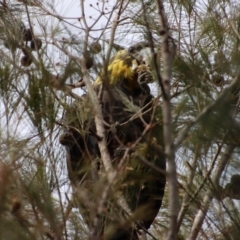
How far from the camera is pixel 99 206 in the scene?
160cm

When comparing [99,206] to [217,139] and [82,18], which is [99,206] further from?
[82,18]

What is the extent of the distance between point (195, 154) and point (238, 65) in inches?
10.9

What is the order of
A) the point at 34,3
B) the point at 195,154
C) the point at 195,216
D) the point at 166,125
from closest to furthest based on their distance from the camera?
1. the point at 166,125
2. the point at 195,154
3. the point at 195,216
4. the point at 34,3

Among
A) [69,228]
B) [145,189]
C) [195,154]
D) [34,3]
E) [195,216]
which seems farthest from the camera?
[34,3]

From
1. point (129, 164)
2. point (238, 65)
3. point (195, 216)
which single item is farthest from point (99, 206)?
point (195, 216)

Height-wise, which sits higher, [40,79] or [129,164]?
[40,79]

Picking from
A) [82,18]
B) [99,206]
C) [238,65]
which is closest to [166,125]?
[99,206]

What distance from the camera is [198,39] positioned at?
253cm

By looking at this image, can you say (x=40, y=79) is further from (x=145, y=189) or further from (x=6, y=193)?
(x=145, y=189)

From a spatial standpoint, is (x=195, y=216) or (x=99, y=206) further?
(x=195, y=216)

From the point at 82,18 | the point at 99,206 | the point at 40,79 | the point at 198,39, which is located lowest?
the point at 99,206

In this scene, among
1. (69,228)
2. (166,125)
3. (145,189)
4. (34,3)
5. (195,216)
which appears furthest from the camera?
(34,3)

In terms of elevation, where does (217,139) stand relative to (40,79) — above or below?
below

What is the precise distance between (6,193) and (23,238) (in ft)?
0.37
